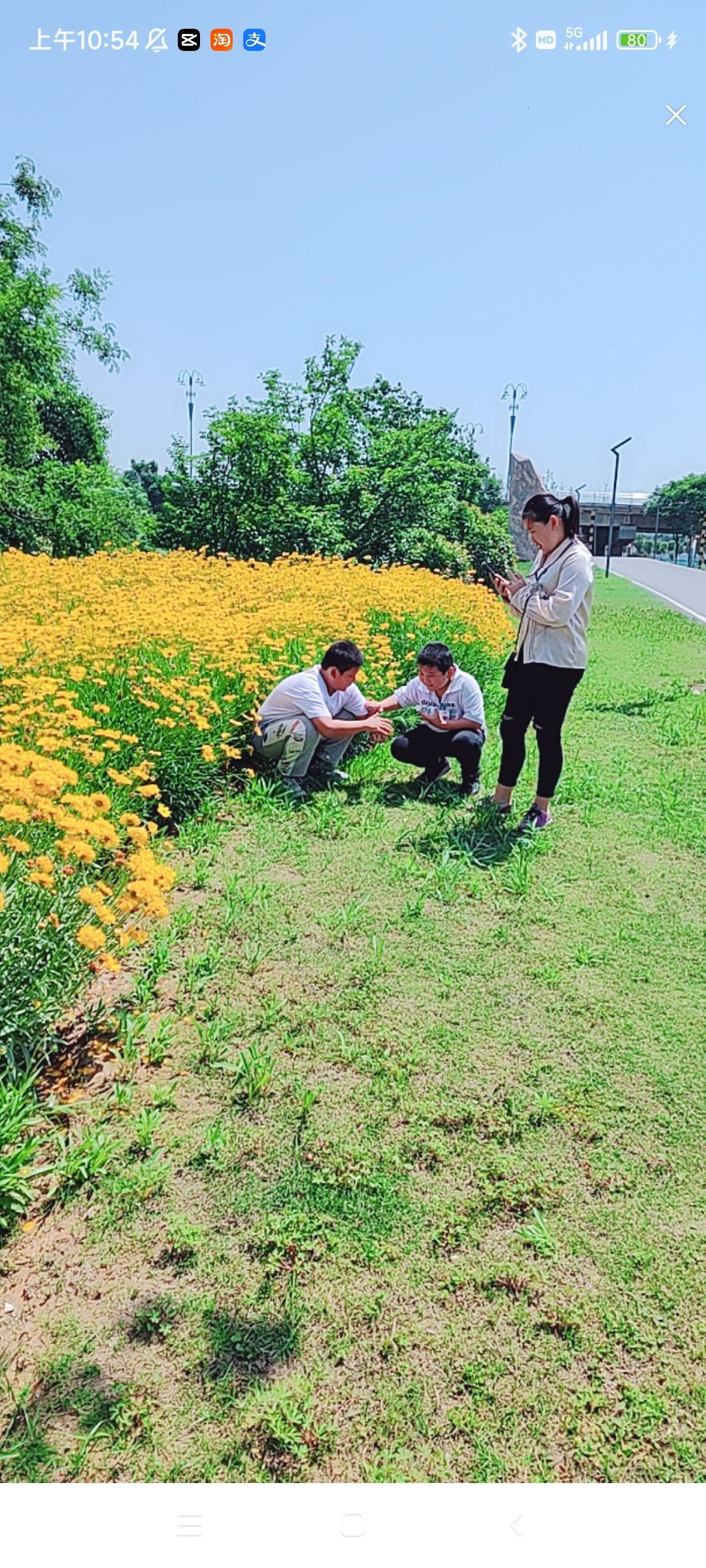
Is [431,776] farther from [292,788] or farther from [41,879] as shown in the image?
[41,879]

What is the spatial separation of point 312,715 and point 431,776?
2.72 feet

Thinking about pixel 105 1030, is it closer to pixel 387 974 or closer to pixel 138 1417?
pixel 387 974

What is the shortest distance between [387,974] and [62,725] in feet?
5.28

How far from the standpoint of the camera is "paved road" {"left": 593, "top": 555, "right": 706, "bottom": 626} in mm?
17672

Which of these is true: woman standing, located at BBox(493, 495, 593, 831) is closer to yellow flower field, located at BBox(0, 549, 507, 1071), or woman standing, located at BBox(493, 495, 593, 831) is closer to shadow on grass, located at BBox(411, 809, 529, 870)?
shadow on grass, located at BBox(411, 809, 529, 870)

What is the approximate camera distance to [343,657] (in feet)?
13.8

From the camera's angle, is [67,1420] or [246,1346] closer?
[67,1420]

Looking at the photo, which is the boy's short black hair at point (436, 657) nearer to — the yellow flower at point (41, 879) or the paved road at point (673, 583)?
the yellow flower at point (41, 879)

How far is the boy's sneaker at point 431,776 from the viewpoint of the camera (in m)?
4.80

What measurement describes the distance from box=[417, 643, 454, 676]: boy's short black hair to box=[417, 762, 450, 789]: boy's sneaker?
580 mm

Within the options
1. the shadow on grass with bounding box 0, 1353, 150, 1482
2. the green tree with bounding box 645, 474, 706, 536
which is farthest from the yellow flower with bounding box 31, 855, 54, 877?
the green tree with bounding box 645, 474, 706, 536

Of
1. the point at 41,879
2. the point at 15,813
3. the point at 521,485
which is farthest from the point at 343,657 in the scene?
the point at 521,485

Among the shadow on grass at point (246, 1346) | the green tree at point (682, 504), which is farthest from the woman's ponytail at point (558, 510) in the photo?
the green tree at point (682, 504)

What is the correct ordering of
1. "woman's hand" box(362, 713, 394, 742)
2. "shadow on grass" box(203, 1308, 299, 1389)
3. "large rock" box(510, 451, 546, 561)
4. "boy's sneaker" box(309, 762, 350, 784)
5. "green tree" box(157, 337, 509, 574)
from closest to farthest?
"shadow on grass" box(203, 1308, 299, 1389)
"woman's hand" box(362, 713, 394, 742)
"boy's sneaker" box(309, 762, 350, 784)
"green tree" box(157, 337, 509, 574)
"large rock" box(510, 451, 546, 561)
